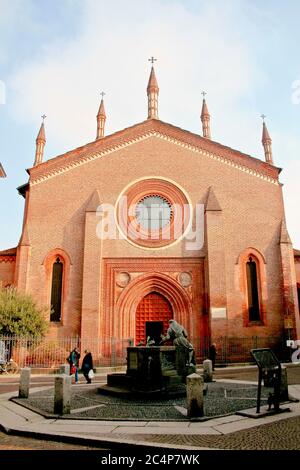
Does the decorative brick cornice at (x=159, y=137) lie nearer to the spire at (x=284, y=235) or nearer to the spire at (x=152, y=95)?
the spire at (x=152, y=95)

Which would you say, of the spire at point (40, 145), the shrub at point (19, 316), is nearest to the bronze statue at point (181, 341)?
the shrub at point (19, 316)

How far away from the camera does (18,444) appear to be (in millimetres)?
5855

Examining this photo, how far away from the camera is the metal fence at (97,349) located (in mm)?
19206

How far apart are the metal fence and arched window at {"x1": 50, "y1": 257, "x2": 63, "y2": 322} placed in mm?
1362

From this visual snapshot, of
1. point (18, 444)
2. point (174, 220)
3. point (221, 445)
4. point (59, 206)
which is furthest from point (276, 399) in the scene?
point (59, 206)

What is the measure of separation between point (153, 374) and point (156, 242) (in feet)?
40.2

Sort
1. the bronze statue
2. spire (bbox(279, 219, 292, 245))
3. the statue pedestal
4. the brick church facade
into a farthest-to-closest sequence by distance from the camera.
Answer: spire (bbox(279, 219, 292, 245))
the brick church facade
the bronze statue
the statue pedestal

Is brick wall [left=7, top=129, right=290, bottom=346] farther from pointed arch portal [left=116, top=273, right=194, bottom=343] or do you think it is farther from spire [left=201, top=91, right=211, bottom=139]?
spire [left=201, top=91, right=211, bottom=139]

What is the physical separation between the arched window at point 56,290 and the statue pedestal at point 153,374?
10.8 metres

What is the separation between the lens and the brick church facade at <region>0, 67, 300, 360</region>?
20578mm

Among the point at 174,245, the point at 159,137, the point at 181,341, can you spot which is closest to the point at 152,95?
the point at 159,137

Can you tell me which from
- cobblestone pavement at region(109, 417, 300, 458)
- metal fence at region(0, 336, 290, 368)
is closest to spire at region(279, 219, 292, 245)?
metal fence at region(0, 336, 290, 368)
